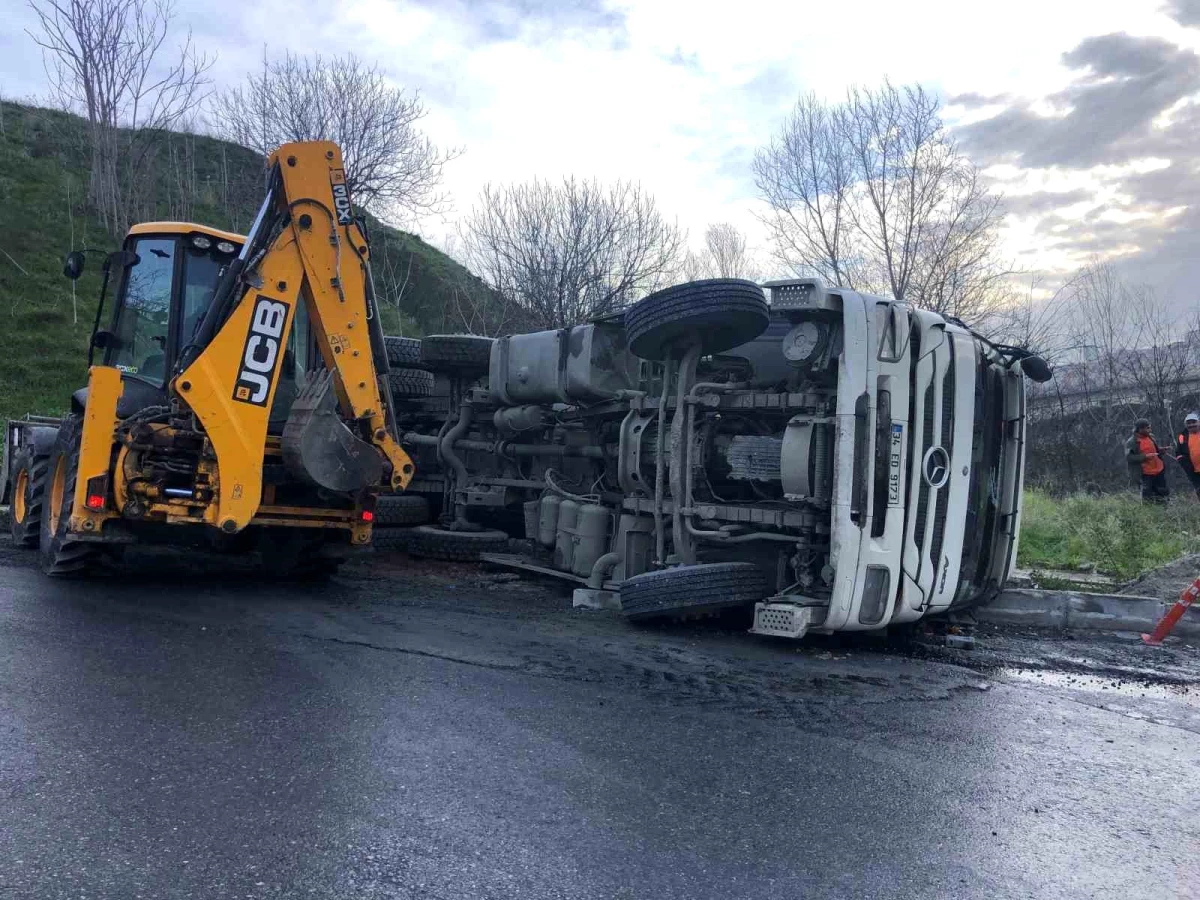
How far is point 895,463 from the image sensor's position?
5762mm

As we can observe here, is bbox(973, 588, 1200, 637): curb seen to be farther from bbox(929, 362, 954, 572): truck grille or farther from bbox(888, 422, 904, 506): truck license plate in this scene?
bbox(888, 422, 904, 506): truck license plate

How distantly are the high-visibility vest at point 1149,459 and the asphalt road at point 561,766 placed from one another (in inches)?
301

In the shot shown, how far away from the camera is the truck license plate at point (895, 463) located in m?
5.75

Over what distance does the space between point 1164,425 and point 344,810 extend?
17.7 meters

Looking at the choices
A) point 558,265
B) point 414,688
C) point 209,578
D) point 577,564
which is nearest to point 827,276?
point 558,265

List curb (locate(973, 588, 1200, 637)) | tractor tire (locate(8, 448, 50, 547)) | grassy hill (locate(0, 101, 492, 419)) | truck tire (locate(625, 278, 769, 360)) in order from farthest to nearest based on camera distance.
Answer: grassy hill (locate(0, 101, 492, 419)), tractor tire (locate(8, 448, 50, 547)), curb (locate(973, 588, 1200, 637)), truck tire (locate(625, 278, 769, 360))

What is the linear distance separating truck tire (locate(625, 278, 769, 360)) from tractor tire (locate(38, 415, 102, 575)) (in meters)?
3.83

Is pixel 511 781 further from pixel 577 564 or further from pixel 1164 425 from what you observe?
pixel 1164 425

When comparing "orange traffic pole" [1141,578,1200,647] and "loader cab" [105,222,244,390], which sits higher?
"loader cab" [105,222,244,390]

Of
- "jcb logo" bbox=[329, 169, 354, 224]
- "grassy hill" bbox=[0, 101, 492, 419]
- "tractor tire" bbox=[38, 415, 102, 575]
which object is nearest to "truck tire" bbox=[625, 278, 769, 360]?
"jcb logo" bbox=[329, 169, 354, 224]

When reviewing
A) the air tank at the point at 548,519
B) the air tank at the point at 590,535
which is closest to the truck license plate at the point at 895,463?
the air tank at the point at 590,535

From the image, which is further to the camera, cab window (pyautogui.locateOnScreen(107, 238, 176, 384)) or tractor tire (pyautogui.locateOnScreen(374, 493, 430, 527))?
tractor tire (pyautogui.locateOnScreen(374, 493, 430, 527))

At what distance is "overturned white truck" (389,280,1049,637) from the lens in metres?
5.75

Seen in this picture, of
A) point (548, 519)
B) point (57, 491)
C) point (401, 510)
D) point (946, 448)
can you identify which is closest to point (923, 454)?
point (946, 448)
